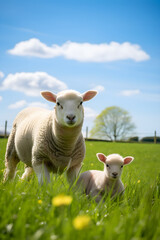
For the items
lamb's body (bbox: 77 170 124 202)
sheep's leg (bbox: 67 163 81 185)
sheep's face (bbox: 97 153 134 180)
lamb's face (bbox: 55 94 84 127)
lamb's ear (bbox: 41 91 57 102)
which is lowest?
lamb's body (bbox: 77 170 124 202)

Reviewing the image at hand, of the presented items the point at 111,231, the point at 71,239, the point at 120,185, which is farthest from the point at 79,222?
the point at 120,185

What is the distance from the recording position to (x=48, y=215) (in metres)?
1.97

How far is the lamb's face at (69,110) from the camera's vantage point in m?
3.39

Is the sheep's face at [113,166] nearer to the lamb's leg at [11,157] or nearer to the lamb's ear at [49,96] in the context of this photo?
the lamb's ear at [49,96]

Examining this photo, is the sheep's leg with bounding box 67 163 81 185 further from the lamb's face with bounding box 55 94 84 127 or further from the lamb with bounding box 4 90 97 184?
the lamb's face with bounding box 55 94 84 127

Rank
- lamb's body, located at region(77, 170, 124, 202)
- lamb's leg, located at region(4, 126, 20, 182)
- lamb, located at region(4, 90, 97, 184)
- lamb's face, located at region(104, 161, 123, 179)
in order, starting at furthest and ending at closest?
lamb's leg, located at region(4, 126, 20, 182) < lamb's body, located at region(77, 170, 124, 202) < lamb's face, located at region(104, 161, 123, 179) < lamb, located at region(4, 90, 97, 184)

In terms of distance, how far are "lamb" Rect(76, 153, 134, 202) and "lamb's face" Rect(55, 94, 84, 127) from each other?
73cm

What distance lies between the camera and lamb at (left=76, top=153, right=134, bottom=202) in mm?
3791

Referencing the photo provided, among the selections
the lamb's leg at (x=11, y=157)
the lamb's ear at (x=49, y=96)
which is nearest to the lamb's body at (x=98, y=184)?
the lamb's ear at (x=49, y=96)

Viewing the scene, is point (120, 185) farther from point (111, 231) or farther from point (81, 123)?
point (111, 231)

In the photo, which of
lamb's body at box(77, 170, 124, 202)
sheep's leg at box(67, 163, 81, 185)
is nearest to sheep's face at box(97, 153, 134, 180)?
lamb's body at box(77, 170, 124, 202)

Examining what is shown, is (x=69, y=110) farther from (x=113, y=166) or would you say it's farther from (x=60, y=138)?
(x=113, y=166)

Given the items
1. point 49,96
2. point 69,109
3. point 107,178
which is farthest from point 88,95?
point 107,178

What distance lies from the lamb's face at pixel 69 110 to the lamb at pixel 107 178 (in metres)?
0.73
